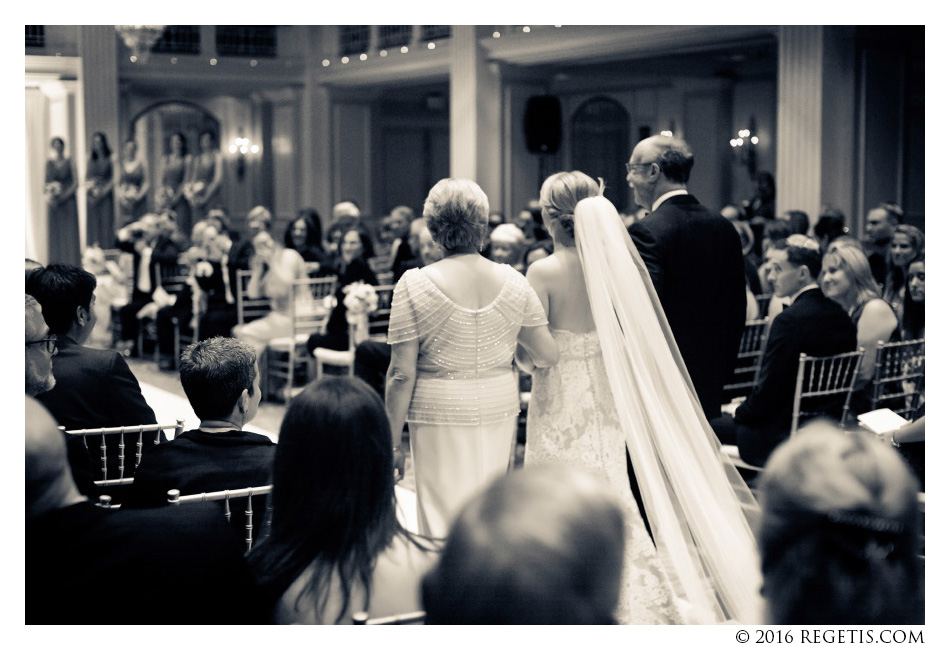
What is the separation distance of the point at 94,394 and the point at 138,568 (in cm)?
163

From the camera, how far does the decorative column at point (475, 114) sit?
13977 millimetres

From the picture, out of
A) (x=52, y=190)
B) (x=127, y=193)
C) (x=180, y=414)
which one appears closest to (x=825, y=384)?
(x=180, y=414)

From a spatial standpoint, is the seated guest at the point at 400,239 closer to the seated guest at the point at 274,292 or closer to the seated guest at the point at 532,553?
the seated guest at the point at 274,292

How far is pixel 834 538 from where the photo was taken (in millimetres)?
1467

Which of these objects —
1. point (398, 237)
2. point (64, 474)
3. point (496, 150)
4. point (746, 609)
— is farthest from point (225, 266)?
point (64, 474)

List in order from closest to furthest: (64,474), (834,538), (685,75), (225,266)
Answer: (834,538) → (64,474) → (225,266) → (685,75)

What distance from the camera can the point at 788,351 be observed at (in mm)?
4602

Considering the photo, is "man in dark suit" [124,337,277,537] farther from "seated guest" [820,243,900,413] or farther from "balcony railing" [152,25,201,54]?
"balcony railing" [152,25,201,54]

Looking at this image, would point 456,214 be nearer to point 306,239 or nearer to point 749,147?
point 306,239

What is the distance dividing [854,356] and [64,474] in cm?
358

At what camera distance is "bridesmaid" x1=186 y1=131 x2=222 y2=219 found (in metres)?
17.1

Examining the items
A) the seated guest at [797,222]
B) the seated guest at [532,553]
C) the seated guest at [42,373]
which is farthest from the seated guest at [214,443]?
the seated guest at [797,222]

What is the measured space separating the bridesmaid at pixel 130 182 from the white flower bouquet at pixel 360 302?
9.00 meters
